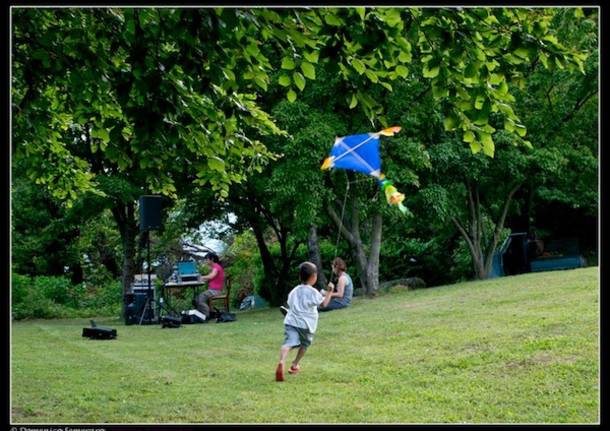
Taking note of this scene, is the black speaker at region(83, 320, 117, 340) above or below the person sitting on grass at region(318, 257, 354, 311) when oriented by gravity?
below

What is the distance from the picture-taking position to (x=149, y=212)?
14500mm

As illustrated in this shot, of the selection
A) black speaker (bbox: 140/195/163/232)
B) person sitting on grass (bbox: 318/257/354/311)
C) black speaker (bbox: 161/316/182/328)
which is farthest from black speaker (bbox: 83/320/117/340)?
person sitting on grass (bbox: 318/257/354/311)

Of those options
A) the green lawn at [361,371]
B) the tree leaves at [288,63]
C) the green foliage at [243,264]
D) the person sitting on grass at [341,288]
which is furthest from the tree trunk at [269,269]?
the tree leaves at [288,63]

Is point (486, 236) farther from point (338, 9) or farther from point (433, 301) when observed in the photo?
point (338, 9)

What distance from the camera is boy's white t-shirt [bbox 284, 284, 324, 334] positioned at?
745 cm

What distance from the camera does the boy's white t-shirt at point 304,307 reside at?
745cm

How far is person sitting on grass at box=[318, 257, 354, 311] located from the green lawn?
0.58m

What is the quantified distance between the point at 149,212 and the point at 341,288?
5.40 meters

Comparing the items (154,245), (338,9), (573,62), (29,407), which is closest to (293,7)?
(338,9)

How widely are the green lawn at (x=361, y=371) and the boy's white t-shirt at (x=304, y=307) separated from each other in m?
0.56

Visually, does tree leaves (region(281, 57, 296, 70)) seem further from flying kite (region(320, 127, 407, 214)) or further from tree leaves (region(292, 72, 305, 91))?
flying kite (region(320, 127, 407, 214))

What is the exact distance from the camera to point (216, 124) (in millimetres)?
6816
